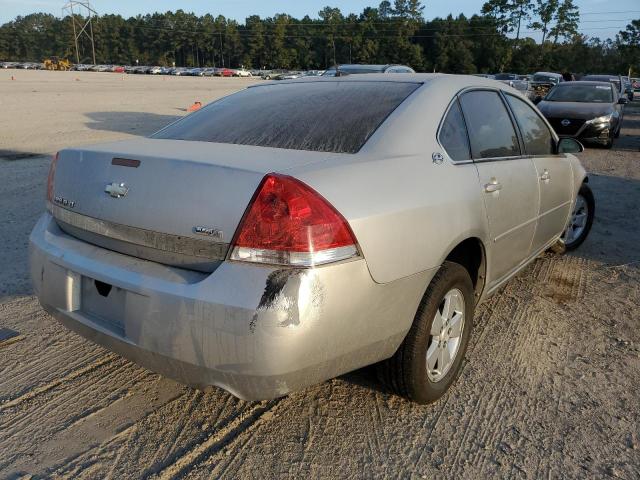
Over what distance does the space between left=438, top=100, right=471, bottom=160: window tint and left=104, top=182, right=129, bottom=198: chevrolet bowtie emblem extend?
152cm

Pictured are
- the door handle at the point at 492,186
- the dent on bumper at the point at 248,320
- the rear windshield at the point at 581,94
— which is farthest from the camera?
the rear windshield at the point at 581,94

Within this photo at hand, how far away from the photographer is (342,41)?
4375 inches

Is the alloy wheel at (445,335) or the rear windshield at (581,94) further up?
the rear windshield at (581,94)

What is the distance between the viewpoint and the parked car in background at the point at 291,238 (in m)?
Answer: 2.06

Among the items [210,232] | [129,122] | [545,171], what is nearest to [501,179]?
[545,171]

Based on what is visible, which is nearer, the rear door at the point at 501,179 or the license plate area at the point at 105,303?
the license plate area at the point at 105,303

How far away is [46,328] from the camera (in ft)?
11.6

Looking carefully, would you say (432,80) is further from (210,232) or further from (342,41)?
(342,41)

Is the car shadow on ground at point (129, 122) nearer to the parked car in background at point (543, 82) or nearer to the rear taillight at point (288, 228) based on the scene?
the rear taillight at point (288, 228)

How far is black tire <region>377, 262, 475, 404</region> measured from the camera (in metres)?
2.54

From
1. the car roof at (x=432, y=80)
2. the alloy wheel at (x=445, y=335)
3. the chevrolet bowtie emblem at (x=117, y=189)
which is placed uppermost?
the car roof at (x=432, y=80)

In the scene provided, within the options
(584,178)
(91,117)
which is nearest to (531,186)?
(584,178)

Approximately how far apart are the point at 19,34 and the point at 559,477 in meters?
152

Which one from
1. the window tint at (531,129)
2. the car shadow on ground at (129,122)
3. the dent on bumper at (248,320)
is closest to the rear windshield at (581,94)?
the car shadow on ground at (129,122)
